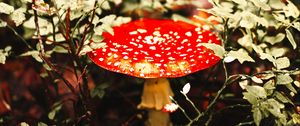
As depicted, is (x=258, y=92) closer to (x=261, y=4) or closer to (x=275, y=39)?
(x=261, y=4)

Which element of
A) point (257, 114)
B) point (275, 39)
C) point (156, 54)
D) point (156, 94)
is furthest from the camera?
point (156, 94)

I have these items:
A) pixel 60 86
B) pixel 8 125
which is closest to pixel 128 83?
pixel 60 86

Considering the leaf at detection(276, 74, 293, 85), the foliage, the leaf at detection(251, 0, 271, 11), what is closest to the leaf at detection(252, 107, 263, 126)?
the foliage

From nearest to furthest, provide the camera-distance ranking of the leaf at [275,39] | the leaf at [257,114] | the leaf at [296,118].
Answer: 1. the leaf at [257,114]
2. the leaf at [296,118]
3. the leaf at [275,39]

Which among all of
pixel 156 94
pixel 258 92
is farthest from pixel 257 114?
pixel 156 94

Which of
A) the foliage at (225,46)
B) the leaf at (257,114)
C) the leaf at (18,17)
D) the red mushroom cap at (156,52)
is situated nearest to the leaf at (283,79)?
the foliage at (225,46)

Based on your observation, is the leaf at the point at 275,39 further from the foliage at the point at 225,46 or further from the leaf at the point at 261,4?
the leaf at the point at 261,4

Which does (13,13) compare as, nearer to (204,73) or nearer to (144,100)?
(144,100)
